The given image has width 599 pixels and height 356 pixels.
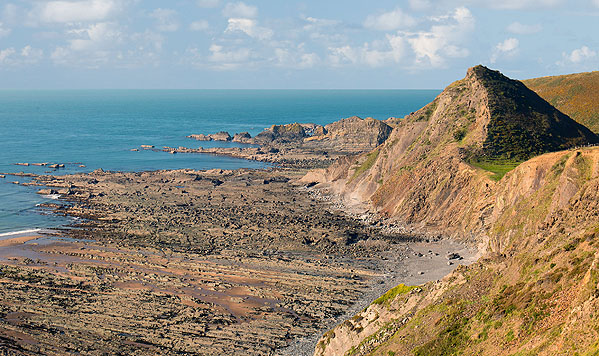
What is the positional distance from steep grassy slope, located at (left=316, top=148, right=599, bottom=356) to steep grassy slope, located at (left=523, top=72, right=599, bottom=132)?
74846 millimetres

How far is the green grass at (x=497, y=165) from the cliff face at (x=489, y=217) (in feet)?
0.79

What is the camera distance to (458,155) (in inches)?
3049

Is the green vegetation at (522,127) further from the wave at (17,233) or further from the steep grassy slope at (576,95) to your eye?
the wave at (17,233)

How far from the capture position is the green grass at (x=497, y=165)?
232 feet

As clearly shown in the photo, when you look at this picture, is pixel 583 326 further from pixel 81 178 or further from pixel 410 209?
pixel 81 178

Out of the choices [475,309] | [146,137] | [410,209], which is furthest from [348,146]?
[475,309]

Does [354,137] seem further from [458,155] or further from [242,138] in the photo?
[458,155]

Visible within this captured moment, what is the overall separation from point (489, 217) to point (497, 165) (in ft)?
44.2

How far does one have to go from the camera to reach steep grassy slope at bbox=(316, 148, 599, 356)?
953 inches

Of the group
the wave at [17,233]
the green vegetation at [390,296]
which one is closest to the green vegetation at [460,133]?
the green vegetation at [390,296]

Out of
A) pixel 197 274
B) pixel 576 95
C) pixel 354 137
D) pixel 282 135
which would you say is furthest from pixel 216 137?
pixel 197 274

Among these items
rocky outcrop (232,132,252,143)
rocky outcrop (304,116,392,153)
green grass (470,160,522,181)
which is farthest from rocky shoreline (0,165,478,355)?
rocky outcrop (232,132,252,143)

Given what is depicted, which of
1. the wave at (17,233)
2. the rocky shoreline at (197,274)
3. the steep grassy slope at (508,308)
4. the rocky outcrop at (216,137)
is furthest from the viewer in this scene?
the rocky outcrop at (216,137)

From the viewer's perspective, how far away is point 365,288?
5469 centimetres
